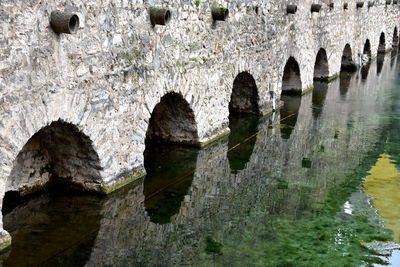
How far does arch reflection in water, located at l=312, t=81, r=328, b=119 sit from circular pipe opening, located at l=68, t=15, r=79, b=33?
6.68 meters

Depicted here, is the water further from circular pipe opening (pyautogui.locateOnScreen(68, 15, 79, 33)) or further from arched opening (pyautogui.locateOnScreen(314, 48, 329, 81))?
arched opening (pyautogui.locateOnScreen(314, 48, 329, 81))

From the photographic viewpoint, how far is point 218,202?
21.3ft

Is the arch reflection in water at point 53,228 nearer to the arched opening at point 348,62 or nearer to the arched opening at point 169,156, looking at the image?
the arched opening at point 169,156

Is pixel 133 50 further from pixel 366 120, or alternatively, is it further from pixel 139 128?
pixel 366 120

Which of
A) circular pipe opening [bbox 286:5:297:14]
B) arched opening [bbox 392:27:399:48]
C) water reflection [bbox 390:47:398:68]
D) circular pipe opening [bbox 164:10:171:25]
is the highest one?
arched opening [bbox 392:27:399:48]

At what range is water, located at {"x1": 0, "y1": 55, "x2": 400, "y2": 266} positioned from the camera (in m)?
5.16

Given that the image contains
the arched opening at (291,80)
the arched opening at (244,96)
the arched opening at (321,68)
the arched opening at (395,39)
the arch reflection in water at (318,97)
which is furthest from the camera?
the arched opening at (395,39)

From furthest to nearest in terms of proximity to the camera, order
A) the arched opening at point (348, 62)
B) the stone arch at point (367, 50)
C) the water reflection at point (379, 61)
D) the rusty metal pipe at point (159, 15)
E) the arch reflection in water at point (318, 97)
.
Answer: the stone arch at point (367, 50) → the water reflection at point (379, 61) → the arched opening at point (348, 62) → the arch reflection in water at point (318, 97) → the rusty metal pipe at point (159, 15)

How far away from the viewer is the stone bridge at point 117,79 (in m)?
4.97

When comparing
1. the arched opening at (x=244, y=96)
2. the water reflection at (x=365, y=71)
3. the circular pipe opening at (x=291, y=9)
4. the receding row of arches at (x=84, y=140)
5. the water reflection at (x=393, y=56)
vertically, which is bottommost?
the receding row of arches at (x=84, y=140)

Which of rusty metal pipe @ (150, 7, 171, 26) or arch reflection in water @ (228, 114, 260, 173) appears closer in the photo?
rusty metal pipe @ (150, 7, 171, 26)

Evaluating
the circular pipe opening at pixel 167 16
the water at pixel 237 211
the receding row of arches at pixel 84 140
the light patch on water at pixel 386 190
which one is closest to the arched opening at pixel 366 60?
the receding row of arches at pixel 84 140

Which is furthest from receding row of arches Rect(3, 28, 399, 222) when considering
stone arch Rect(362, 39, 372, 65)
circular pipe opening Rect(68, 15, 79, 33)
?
stone arch Rect(362, 39, 372, 65)

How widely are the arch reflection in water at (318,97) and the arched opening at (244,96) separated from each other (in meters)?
1.33
